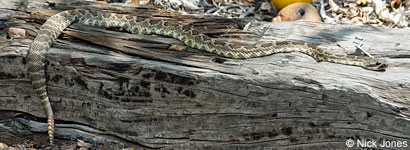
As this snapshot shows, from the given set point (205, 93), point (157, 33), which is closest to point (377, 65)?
point (205, 93)

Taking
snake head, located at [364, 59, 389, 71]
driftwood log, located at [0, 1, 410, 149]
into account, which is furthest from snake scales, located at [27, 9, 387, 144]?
driftwood log, located at [0, 1, 410, 149]

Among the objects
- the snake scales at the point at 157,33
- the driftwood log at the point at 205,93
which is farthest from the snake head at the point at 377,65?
the driftwood log at the point at 205,93

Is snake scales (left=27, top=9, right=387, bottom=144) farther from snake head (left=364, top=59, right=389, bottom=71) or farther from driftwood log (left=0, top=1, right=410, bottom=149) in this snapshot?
driftwood log (left=0, top=1, right=410, bottom=149)

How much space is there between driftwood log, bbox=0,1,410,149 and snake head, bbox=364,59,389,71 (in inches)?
4.5

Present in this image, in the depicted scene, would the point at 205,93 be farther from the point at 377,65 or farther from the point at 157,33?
the point at 377,65

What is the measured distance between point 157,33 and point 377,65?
10.8ft

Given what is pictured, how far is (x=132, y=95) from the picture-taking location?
5305 millimetres

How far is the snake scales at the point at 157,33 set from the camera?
5.40m

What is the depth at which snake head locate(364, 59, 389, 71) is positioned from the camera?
16.5 ft

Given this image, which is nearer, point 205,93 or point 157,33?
point 205,93

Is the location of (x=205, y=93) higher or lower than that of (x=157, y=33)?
lower

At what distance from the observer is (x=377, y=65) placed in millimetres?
5043

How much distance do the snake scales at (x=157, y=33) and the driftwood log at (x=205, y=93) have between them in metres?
0.13

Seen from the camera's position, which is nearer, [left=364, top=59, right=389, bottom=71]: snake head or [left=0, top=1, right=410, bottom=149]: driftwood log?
[left=0, top=1, right=410, bottom=149]: driftwood log
